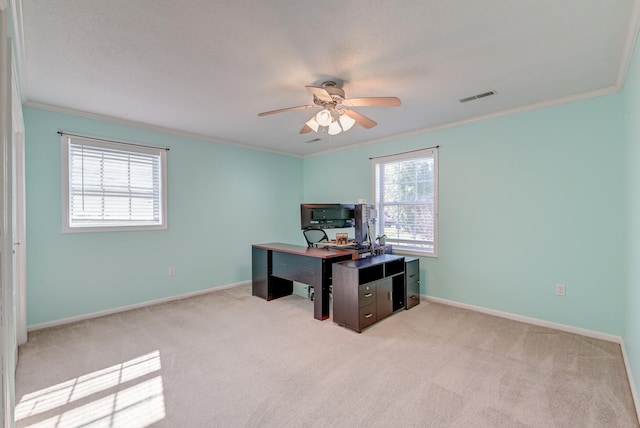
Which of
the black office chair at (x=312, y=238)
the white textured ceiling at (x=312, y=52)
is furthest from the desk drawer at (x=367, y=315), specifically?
the white textured ceiling at (x=312, y=52)

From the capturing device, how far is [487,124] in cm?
362

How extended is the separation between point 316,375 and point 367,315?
1033 mm

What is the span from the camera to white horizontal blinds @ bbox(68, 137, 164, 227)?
348cm

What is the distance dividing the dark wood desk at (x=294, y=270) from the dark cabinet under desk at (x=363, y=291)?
19 centimetres

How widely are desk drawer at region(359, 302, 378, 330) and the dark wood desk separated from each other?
1.66 feet

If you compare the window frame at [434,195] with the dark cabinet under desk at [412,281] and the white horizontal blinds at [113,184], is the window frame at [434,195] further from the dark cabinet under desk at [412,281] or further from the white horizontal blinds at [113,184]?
the white horizontal blinds at [113,184]

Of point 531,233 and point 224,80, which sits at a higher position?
point 224,80

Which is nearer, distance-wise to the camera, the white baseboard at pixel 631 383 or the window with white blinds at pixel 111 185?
the white baseboard at pixel 631 383

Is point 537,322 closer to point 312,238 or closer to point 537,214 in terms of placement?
point 537,214

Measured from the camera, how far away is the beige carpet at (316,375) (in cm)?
185

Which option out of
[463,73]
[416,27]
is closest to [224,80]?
[416,27]

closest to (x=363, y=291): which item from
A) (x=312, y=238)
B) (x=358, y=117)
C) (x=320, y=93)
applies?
(x=312, y=238)

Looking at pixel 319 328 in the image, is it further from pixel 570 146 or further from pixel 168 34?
pixel 570 146

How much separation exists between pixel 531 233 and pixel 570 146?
97 cm
